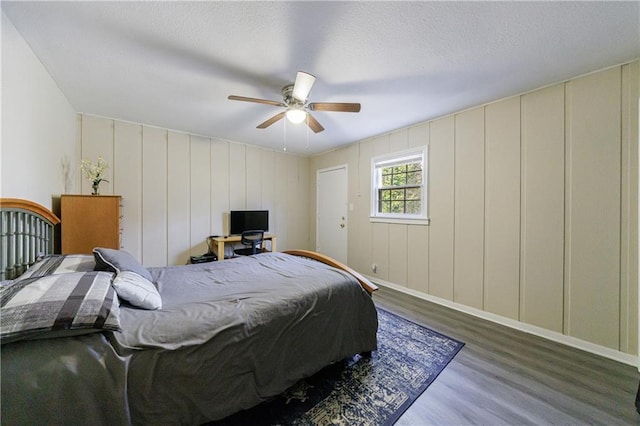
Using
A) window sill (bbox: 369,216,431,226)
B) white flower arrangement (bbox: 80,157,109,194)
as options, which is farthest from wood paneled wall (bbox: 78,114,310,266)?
window sill (bbox: 369,216,431,226)

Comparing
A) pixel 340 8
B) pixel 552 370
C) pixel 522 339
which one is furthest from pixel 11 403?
pixel 522 339

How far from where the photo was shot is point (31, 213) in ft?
→ 5.79

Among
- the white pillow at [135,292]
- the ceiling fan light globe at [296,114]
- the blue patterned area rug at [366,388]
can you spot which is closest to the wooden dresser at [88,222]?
the white pillow at [135,292]

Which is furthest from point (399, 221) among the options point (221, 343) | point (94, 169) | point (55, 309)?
point (94, 169)

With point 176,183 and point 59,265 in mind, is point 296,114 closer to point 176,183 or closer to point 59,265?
point 59,265

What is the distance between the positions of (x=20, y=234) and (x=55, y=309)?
1.35 meters

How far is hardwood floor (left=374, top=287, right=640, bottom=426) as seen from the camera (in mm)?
1413

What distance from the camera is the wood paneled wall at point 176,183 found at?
3320 millimetres

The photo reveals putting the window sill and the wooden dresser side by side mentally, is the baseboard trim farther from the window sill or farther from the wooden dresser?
the wooden dresser

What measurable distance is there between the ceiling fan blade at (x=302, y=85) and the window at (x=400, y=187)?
6.63 ft

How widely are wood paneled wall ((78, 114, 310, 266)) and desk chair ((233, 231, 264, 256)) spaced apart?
564 mm

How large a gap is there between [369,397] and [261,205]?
3813 mm

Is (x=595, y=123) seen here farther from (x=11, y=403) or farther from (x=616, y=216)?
(x=11, y=403)

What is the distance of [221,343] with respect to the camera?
1188mm
